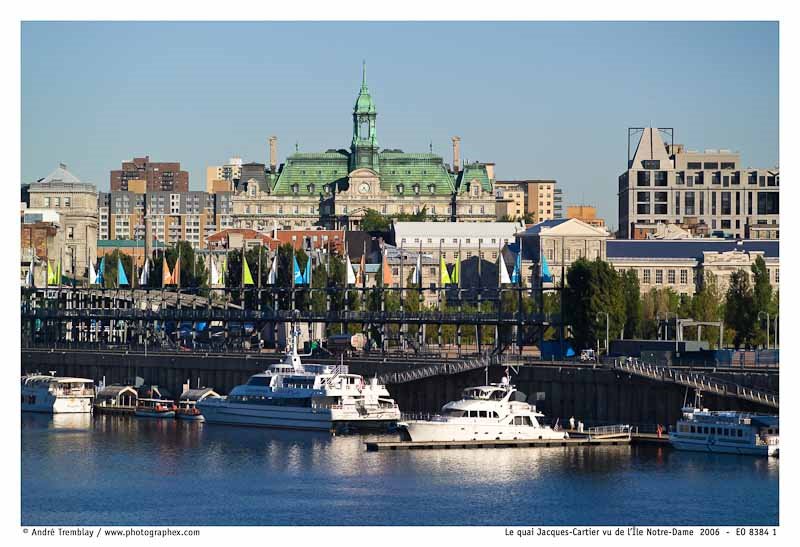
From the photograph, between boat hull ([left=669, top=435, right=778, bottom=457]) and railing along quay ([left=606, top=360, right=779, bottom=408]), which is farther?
railing along quay ([left=606, top=360, right=779, bottom=408])

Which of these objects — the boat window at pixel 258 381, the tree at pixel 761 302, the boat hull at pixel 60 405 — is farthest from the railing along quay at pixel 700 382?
Result: the boat hull at pixel 60 405

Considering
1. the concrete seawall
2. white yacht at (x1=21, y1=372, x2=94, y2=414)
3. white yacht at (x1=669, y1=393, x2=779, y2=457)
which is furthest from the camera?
white yacht at (x1=21, y1=372, x2=94, y2=414)

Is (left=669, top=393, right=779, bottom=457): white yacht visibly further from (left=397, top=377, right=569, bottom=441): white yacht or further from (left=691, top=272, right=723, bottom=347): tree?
(left=691, top=272, right=723, bottom=347): tree

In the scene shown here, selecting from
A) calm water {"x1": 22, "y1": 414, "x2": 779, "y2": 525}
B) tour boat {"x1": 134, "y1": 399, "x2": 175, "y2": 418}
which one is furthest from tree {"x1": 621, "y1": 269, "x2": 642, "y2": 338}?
calm water {"x1": 22, "y1": 414, "x2": 779, "y2": 525}

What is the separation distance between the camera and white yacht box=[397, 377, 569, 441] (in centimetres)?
10488

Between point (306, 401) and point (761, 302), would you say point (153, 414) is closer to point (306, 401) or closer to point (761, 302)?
point (306, 401)

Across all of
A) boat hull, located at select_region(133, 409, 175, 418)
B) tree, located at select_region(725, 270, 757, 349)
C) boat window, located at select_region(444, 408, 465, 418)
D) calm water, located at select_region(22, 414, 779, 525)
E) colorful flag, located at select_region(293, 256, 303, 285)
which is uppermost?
colorful flag, located at select_region(293, 256, 303, 285)

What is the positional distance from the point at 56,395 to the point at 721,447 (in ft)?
140

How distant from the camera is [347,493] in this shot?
290 feet

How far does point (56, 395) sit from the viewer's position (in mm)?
126500

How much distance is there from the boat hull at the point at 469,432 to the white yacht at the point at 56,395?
2853 cm

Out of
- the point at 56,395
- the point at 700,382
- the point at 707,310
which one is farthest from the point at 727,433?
the point at 707,310

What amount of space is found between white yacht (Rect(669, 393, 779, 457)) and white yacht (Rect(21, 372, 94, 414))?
128ft

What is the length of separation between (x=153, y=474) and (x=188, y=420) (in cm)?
2759
